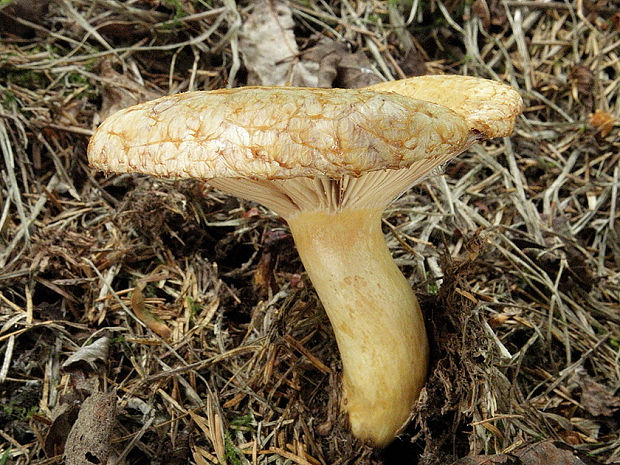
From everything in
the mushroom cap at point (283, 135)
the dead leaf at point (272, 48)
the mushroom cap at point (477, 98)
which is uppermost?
the mushroom cap at point (283, 135)

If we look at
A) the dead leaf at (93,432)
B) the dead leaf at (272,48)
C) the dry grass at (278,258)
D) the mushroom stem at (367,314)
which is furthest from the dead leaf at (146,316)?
the dead leaf at (272,48)

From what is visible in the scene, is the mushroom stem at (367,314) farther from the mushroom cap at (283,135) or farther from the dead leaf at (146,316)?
the dead leaf at (146,316)

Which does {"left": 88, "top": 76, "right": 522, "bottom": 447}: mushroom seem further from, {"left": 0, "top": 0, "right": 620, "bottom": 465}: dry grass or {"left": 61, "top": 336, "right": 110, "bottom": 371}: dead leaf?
{"left": 61, "top": 336, "right": 110, "bottom": 371}: dead leaf

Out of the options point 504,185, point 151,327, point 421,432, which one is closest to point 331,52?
point 504,185

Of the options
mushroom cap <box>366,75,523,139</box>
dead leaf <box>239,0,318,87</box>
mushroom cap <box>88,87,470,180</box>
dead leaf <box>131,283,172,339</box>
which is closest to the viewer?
mushroom cap <box>88,87,470,180</box>

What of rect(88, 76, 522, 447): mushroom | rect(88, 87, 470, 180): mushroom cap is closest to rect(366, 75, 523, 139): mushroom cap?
rect(88, 76, 522, 447): mushroom

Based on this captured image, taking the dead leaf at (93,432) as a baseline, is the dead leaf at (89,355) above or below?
below

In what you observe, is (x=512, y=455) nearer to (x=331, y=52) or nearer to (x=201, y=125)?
Result: (x=201, y=125)
